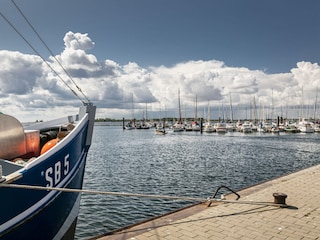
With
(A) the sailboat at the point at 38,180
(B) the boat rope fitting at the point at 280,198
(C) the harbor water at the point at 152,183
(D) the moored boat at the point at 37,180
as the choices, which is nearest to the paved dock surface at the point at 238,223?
(B) the boat rope fitting at the point at 280,198

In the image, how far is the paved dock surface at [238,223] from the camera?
620 cm

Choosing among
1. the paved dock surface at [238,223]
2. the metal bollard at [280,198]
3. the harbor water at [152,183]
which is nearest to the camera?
the paved dock surface at [238,223]

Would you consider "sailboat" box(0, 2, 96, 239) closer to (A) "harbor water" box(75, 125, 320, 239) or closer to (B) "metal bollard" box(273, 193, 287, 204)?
(A) "harbor water" box(75, 125, 320, 239)

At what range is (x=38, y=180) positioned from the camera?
4.38 m

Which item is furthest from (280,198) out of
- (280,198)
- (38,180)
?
(38,180)

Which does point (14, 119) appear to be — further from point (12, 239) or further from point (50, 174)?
point (12, 239)

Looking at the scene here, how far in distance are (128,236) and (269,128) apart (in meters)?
87.3

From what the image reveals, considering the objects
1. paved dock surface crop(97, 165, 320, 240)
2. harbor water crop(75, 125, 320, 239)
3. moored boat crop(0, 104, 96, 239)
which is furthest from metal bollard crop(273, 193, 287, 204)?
moored boat crop(0, 104, 96, 239)

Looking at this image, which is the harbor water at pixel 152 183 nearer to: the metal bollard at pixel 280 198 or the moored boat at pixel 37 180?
the moored boat at pixel 37 180

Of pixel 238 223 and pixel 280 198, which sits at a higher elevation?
pixel 280 198

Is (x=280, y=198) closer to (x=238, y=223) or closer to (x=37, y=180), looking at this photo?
(x=238, y=223)

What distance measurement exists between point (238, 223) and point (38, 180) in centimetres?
503

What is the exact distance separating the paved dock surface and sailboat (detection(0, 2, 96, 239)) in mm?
1623

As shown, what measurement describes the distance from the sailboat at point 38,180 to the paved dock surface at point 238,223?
162 centimetres
